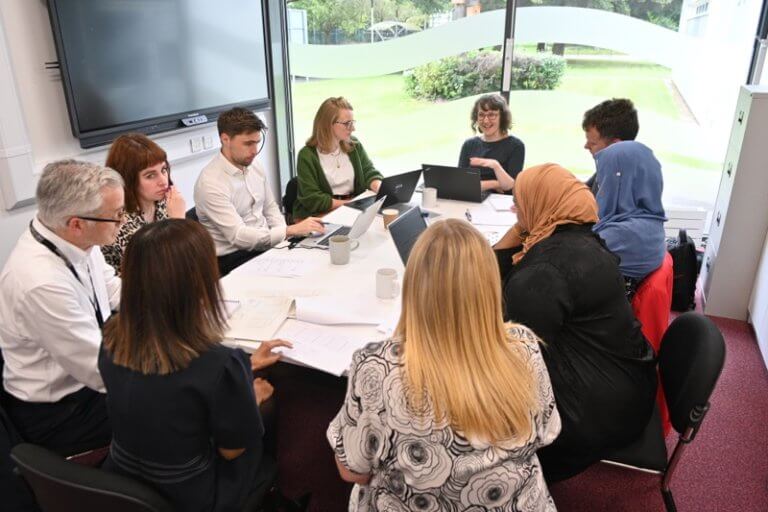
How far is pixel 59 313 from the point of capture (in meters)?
1.55

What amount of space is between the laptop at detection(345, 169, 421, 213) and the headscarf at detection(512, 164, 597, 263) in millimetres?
1040

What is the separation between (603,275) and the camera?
160 cm

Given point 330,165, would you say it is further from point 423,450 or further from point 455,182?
point 423,450

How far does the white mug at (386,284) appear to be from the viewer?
6.52 feet

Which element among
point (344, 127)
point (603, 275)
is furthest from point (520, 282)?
point (344, 127)

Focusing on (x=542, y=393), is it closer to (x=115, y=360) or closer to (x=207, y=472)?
(x=207, y=472)

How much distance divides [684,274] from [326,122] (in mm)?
2425

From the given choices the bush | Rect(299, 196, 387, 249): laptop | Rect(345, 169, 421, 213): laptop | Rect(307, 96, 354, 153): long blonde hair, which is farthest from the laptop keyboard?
the bush

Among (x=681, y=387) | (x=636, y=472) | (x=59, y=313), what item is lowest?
(x=636, y=472)

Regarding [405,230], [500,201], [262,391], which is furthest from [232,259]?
[500,201]

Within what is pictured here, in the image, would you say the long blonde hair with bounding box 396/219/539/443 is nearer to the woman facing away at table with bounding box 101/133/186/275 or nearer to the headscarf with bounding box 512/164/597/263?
the headscarf with bounding box 512/164/597/263

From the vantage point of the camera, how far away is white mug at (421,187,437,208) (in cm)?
310

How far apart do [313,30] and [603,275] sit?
4119mm

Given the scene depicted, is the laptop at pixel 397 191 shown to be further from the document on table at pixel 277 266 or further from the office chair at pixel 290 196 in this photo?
the document on table at pixel 277 266
